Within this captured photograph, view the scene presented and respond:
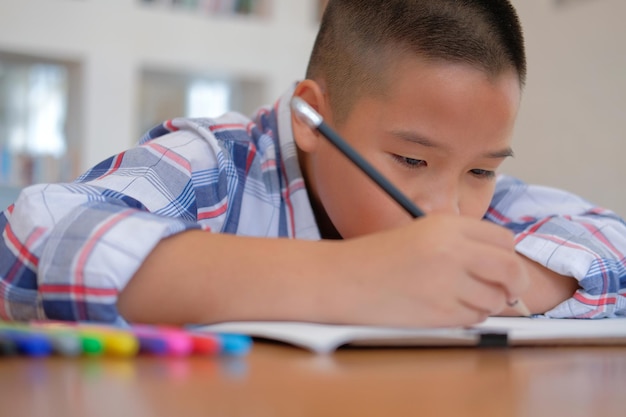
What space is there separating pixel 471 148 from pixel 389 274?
1.21 feet

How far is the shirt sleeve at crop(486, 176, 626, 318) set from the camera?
815 mm

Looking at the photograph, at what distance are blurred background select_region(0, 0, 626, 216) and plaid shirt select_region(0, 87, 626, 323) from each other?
1261mm

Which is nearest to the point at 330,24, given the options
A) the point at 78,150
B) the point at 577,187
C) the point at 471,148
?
the point at 471,148

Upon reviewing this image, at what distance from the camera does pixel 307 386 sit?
1.07ft

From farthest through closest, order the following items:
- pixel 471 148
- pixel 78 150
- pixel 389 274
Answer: pixel 78 150
pixel 471 148
pixel 389 274

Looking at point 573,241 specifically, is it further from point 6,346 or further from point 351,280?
point 6,346

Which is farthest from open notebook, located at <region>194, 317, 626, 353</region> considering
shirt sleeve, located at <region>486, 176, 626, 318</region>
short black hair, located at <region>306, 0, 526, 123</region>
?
short black hair, located at <region>306, 0, 526, 123</region>

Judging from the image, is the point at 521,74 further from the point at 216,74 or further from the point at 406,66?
the point at 216,74

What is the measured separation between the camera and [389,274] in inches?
19.7

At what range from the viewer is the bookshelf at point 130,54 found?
2.51 metres

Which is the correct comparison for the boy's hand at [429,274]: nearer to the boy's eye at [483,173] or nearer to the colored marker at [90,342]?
the colored marker at [90,342]

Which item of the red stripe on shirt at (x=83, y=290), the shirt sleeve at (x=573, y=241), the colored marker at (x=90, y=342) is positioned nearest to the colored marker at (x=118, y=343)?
the colored marker at (x=90, y=342)

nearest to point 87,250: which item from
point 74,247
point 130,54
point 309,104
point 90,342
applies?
point 74,247

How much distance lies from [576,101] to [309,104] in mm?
1606
